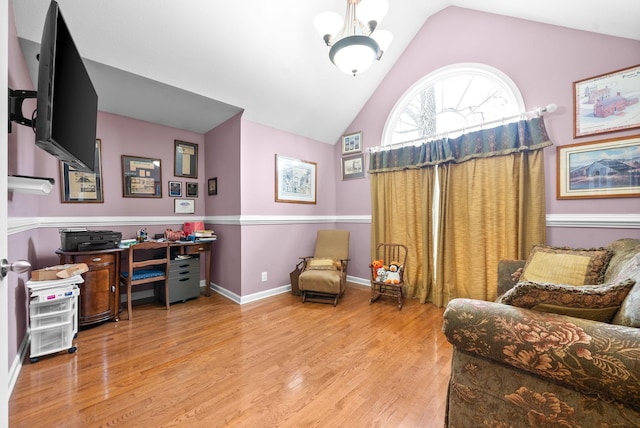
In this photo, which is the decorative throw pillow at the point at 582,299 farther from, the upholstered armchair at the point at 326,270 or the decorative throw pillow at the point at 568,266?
the upholstered armchair at the point at 326,270

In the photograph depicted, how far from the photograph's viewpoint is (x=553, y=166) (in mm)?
2365

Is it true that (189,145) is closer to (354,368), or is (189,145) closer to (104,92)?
(104,92)

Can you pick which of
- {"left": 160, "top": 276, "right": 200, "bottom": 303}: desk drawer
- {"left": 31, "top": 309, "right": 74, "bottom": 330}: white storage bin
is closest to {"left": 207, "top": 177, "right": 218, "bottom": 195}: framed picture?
{"left": 160, "top": 276, "right": 200, "bottom": 303}: desk drawer

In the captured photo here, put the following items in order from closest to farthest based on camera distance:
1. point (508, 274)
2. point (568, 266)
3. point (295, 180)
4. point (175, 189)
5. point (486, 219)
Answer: point (568, 266)
point (508, 274)
point (486, 219)
point (175, 189)
point (295, 180)

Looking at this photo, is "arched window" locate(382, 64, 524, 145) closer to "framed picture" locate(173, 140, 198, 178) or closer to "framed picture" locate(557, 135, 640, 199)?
"framed picture" locate(557, 135, 640, 199)

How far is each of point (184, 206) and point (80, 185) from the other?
112 cm

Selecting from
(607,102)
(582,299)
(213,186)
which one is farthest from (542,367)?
(213,186)

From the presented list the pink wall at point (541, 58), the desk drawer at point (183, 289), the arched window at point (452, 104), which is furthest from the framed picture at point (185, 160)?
the pink wall at point (541, 58)

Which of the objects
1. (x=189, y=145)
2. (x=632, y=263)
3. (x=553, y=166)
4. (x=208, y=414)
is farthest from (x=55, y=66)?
(x=553, y=166)

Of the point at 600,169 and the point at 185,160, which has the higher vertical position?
the point at 185,160

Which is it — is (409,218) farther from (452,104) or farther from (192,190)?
(192,190)

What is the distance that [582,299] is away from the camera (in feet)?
3.22

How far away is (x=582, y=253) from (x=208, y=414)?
2.76 m

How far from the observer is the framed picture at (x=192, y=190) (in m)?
3.67
